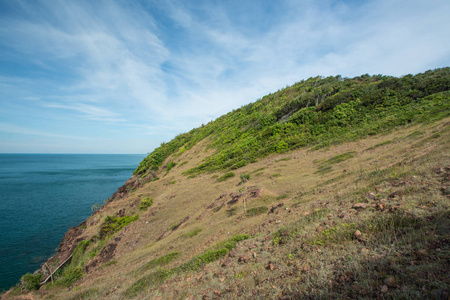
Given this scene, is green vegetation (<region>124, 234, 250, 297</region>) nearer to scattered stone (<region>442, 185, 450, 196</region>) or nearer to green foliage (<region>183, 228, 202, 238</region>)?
green foliage (<region>183, 228, 202, 238</region>)

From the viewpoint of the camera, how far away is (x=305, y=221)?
25.1ft

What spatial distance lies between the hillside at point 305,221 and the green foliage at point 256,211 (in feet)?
0.26

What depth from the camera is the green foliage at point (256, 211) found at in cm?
1273

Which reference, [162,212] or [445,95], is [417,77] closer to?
[445,95]

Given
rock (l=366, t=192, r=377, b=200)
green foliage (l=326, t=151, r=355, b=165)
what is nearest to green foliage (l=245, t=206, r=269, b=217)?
rock (l=366, t=192, r=377, b=200)

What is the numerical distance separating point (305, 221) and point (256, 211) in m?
5.58

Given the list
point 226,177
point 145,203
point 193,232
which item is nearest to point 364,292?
point 193,232

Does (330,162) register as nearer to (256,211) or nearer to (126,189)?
(256,211)

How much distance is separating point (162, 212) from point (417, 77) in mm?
38134

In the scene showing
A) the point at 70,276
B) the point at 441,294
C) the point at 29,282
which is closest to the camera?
the point at 441,294

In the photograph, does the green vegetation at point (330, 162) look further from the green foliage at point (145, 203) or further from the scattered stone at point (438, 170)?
the green foliage at point (145, 203)

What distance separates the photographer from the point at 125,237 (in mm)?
19156

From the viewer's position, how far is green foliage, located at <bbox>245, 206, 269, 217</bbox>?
12.7 metres

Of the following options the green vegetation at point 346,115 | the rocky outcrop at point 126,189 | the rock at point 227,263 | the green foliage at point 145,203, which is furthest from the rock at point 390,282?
the rocky outcrop at point 126,189
